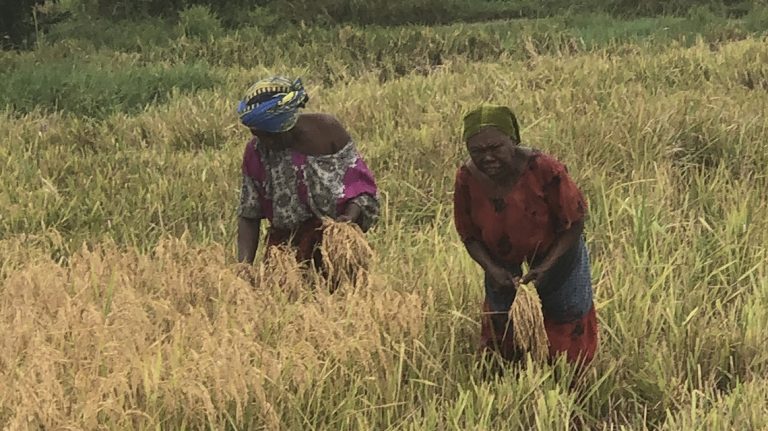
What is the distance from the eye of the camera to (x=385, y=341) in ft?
7.91

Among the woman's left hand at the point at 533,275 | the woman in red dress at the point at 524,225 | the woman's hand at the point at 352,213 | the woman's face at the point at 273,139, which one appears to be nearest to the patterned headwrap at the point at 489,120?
the woman in red dress at the point at 524,225

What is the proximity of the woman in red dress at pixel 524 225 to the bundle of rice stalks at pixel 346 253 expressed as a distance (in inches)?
14.0

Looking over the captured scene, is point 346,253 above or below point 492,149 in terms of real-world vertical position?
below

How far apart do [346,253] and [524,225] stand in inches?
21.9

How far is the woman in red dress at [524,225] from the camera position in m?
2.17

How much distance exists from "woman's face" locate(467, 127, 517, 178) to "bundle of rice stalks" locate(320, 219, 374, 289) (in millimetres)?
509

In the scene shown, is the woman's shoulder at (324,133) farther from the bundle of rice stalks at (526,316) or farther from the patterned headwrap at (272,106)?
the bundle of rice stalks at (526,316)

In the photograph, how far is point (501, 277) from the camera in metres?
2.21

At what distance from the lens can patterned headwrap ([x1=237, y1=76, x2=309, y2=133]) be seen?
2732 mm

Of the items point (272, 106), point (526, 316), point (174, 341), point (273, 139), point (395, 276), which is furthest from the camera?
point (395, 276)

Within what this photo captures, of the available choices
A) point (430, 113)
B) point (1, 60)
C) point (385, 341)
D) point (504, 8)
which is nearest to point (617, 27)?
point (504, 8)

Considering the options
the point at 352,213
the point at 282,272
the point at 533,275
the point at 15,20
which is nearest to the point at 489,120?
the point at 533,275

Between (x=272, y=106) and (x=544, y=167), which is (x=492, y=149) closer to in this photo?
(x=544, y=167)

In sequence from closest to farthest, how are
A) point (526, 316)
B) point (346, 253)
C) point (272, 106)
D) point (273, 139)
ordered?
point (526, 316) → point (346, 253) → point (272, 106) → point (273, 139)
